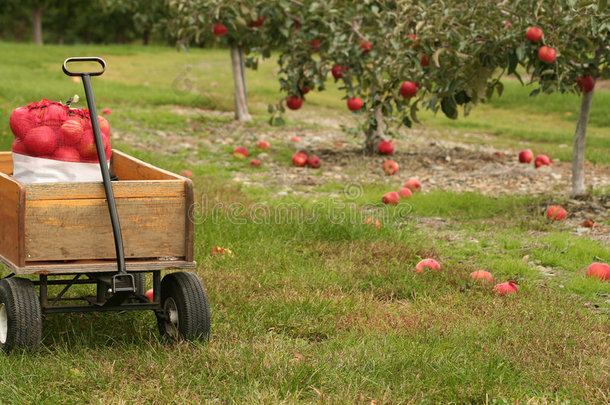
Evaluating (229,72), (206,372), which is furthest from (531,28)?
(229,72)

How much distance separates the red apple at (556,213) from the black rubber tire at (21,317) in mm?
4572

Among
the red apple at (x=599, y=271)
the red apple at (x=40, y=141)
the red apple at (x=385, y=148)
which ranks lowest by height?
the red apple at (x=599, y=271)

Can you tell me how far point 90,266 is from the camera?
3398 millimetres

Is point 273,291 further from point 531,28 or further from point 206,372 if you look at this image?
point 531,28

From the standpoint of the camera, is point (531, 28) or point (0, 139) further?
point (0, 139)

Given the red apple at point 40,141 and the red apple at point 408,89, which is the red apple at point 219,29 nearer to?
the red apple at point 408,89

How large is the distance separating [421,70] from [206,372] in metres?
4.36

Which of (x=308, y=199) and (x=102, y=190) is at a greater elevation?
(x=102, y=190)

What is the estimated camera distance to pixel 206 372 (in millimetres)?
3270

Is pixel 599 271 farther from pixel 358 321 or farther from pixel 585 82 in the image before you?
pixel 585 82

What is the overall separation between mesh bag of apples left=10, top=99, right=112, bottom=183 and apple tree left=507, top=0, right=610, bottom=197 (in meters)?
3.68

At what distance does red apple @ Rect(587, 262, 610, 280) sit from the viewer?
4.82m

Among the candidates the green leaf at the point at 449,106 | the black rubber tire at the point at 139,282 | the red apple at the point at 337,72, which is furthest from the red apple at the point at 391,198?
the black rubber tire at the point at 139,282

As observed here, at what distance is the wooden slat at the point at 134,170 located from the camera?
3.93m
